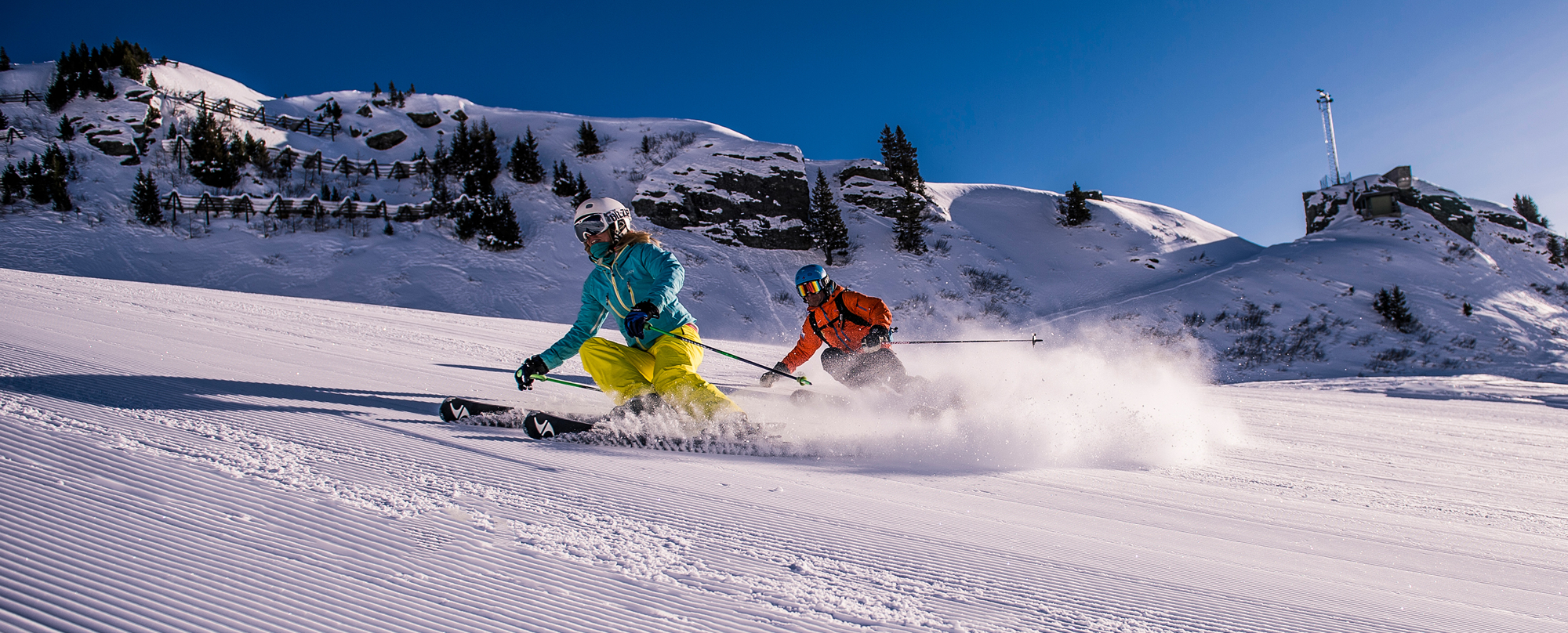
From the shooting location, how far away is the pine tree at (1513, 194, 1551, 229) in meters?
42.7

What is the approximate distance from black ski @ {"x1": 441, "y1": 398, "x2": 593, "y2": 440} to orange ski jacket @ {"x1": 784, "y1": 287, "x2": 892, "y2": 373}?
304 cm

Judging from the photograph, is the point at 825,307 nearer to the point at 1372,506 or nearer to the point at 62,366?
the point at 1372,506

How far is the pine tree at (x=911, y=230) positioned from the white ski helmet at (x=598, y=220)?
32.4 metres

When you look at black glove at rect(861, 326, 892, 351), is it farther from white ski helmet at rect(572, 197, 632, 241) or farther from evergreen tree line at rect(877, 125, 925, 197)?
evergreen tree line at rect(877, 125, 925, 197)

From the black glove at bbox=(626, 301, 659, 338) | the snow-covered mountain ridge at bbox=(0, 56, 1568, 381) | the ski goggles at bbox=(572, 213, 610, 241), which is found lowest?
the black glove at bbox=(626, 301, 659, 338)

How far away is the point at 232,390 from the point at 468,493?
255 centimetres

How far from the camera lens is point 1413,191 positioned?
132ft

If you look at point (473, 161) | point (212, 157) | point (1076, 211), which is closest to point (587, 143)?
point (473, 161)

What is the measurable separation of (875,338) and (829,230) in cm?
2854

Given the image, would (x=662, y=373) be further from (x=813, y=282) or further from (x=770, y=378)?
(x=813, y=282)

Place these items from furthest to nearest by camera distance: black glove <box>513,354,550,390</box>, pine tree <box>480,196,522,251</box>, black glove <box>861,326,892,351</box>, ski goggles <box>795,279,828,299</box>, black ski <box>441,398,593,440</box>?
pine tree <box>480,196,522,251</box> < ski goggles <box>795,279,828,299</box> < black glove <box>861,326,892,351</box> < black glove <box>513,354,550,390</box> < black ski <box>441,398,593,440</box>

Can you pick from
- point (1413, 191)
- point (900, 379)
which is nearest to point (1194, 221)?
point (1413, 191)

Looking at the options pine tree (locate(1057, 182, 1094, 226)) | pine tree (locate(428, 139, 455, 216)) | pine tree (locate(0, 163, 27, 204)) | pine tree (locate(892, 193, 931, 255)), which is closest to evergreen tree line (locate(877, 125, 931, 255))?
pine tree (locate(892, 193, 931, 255))

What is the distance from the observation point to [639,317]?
412 centimetres
